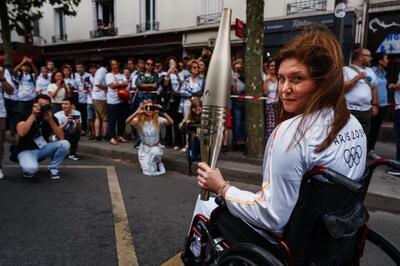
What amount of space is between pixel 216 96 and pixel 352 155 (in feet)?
2.05

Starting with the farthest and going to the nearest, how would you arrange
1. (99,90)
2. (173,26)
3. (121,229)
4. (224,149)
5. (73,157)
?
(173,26), (99,90), (224,149), (73,157), (121,229)

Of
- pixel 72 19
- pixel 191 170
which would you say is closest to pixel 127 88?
pixel 191 170

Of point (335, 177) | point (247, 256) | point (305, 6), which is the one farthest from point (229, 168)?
point (305, 6)

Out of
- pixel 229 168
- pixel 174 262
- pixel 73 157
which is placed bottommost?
pixel 174 262

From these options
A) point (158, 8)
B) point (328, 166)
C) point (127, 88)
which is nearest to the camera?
point (328, 166)

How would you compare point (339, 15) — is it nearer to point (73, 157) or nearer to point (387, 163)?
point (387, 163)

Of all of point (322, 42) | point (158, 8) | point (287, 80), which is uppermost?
point (158, 8)

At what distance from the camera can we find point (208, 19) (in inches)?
A: 564

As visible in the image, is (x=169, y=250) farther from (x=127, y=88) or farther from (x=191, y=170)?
(x=127, y=88)

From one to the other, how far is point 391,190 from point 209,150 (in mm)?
3361

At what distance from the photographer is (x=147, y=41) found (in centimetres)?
1616

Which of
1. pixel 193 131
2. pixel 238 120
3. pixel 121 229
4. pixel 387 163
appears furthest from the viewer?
pixel 238 120

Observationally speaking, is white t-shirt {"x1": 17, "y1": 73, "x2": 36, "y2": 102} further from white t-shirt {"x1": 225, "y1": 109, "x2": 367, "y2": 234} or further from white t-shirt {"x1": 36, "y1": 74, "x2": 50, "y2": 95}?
white t-shirt {"x1": 225, "y1": 109, "x2": 367, "y2": 234}

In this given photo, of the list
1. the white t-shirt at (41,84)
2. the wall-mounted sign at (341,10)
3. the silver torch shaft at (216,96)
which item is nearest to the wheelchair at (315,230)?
the silver torch shaft at (216,96)
